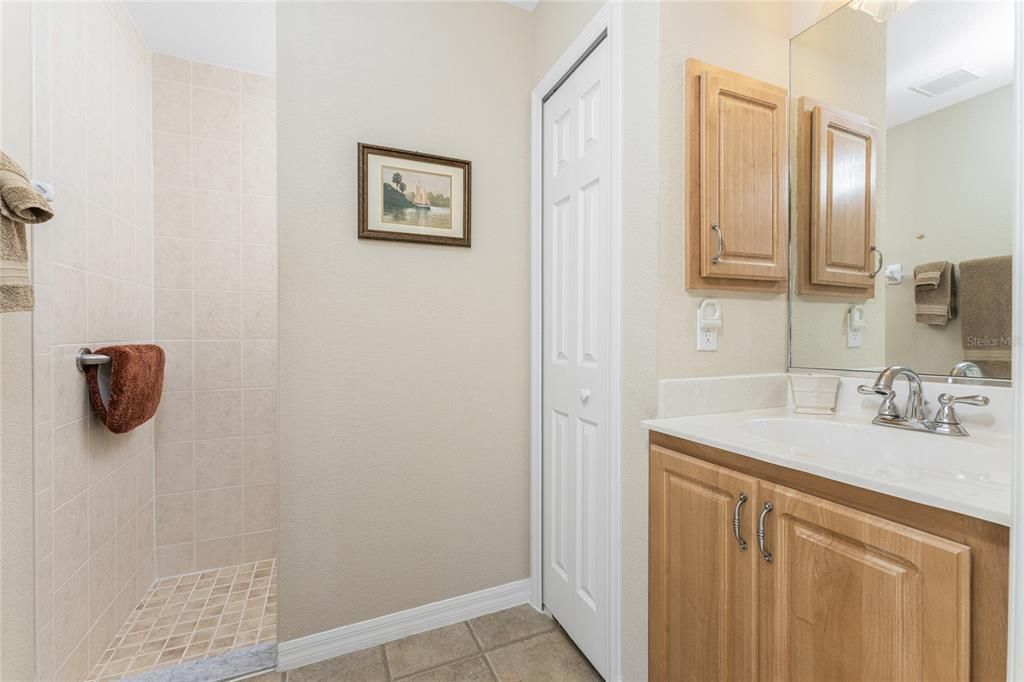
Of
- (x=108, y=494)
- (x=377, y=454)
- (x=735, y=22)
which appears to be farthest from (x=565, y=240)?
(x=108, y=494)

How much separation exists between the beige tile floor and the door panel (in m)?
0.08

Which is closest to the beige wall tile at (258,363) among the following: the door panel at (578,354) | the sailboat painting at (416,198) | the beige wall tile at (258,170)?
the beige wall tile at (258,170)

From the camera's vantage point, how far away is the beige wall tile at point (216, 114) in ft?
7.12

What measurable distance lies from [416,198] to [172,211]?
1.35 metres

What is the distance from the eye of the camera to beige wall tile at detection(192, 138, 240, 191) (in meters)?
2.17

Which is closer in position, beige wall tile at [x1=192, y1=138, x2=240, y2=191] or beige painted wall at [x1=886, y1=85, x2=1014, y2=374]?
beige painted wall at [x1=886, y1=85, x2=1014, y2=374]

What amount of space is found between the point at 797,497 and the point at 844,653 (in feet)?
0.89

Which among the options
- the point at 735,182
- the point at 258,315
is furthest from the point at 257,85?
the point at 735,182

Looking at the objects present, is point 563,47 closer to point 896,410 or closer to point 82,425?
point 896,410

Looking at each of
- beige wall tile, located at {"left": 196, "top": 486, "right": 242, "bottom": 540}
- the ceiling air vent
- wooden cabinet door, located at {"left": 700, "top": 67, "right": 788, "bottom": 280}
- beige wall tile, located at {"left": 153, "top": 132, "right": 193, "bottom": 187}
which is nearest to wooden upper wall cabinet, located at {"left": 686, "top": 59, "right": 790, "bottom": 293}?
wooden cabinet door, located at {"left": 700, "top": 67, "right": 788, "bottom": 280}

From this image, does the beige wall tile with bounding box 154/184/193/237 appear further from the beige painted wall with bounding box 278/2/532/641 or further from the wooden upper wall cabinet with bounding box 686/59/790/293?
the wooden upper wall cabinet with bounding box 686/59/790/293

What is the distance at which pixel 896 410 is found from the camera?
48.2 inches

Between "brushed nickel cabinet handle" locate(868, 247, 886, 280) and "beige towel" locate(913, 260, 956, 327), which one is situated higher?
"brushed nickel cabinet handle" locate(868, 247, 886, 280)

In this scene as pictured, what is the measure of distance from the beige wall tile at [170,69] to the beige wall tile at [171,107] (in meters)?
0.03
